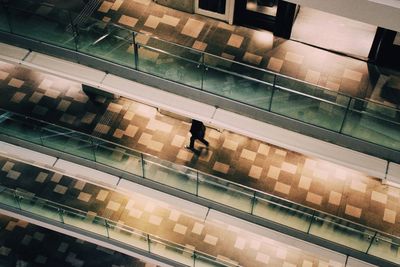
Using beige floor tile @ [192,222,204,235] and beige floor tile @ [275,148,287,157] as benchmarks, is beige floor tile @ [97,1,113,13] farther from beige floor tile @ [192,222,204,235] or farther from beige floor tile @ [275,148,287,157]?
beige floor tile @ [192,222,204,235]

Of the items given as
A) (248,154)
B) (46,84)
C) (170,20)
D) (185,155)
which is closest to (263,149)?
(248,154)

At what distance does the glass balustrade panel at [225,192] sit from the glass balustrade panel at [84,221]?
2.55 m

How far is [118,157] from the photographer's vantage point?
10.6 meters

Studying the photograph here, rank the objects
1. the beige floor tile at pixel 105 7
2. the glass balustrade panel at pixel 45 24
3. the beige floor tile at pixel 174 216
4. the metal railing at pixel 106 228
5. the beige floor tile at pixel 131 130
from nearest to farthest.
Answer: the glass balustrade panel at pixel 45 24 → the beige floor tile at pixel 105 7 → the metal railing at pixel 106 228 → the beige floor tile at pixel 131 130 → the beige floor tile at pixel 174 216

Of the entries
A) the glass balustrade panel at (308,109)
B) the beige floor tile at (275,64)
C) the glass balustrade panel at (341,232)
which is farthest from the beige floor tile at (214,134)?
the glass balustrade panel at (308,109)

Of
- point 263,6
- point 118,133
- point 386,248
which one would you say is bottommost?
point 386,248

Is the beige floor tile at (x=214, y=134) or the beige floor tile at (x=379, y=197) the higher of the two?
the beige floor tile at (x=214, y=134)

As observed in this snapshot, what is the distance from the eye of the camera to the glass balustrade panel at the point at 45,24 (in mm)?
9492

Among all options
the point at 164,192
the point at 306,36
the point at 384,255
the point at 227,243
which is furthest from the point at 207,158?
the point at 384,255

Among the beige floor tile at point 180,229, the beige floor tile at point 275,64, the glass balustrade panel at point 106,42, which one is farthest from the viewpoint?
the beige floor tile at point 180,229

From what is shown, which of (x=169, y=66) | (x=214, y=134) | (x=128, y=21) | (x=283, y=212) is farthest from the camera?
(x=214, y=134)

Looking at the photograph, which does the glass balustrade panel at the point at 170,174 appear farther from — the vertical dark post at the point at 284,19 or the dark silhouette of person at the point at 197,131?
the vertical dark post at the point at 284,19

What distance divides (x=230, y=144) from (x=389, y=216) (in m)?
3.25

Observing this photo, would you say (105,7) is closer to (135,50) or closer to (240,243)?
(135,50)
